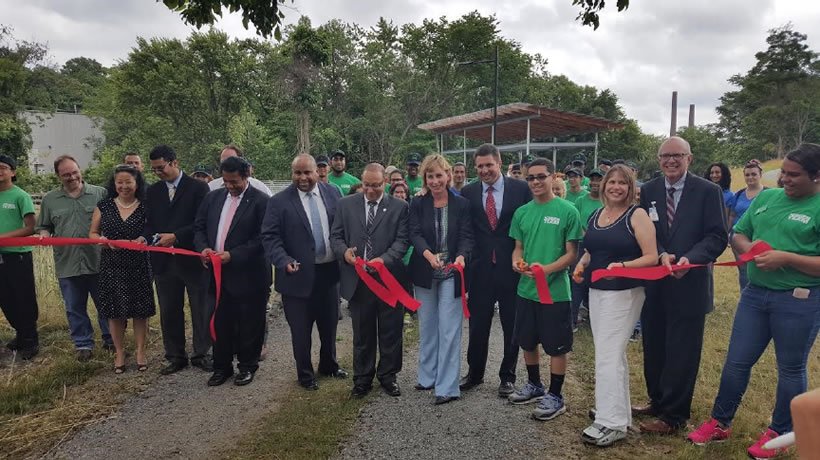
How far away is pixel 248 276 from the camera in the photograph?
15.9 ft

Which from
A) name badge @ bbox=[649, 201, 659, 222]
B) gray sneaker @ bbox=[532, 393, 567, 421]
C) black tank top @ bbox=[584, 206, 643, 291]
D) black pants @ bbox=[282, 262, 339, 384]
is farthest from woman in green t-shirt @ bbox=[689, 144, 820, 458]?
black pants @ bbox=[282, 262, 339, 384]

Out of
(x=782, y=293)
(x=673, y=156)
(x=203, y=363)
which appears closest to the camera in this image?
(x=782, y=293)

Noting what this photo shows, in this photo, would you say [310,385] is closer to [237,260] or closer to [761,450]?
[237,260]

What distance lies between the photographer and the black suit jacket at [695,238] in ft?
11.8

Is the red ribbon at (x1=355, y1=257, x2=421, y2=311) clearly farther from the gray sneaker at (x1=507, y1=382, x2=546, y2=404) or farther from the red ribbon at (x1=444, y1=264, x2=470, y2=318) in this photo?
the gray sneaker at (x1=507, y1=382, x2=546, y2=404)

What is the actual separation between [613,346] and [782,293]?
1125 mm

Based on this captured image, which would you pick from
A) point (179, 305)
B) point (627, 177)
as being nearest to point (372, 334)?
point (179, 305)

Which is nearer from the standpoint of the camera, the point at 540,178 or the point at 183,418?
the point at 540,178

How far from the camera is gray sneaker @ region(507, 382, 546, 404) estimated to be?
172 inches

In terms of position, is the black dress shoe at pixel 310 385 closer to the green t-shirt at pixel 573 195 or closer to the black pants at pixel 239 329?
the black pants at pixel 239 329

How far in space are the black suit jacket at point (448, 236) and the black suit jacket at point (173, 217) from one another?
243 cm

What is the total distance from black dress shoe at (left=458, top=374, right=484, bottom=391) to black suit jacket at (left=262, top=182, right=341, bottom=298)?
1704 mm

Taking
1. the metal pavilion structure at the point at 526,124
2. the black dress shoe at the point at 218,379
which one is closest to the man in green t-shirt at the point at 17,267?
the black dress shoe at the point at 218,379

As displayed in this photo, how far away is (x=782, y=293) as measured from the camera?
3.30 metres
